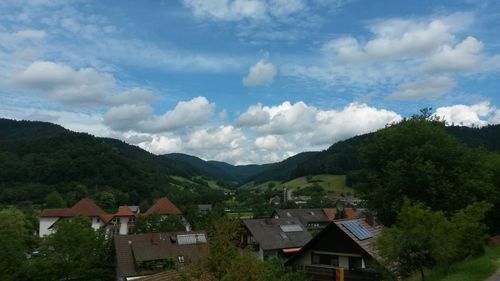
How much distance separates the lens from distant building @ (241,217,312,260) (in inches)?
2221

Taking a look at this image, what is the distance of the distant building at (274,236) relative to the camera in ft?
185

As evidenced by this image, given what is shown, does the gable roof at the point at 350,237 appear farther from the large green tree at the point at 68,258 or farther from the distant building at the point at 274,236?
the distant building at the point at 274,236

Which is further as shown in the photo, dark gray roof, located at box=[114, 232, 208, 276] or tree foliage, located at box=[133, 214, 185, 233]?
tree foliage, located at box=[133, 214, 185, 233]

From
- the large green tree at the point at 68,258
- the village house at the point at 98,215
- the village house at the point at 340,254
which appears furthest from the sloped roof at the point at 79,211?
the village house at the point at 340,254

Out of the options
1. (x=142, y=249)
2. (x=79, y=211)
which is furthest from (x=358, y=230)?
(x=79, y=211)

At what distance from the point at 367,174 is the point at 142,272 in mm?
25157

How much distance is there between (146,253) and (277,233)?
20.5 metres

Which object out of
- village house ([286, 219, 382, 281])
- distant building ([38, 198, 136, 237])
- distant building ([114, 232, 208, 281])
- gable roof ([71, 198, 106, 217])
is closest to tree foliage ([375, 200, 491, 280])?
village house ([286, 219, 382, 281])

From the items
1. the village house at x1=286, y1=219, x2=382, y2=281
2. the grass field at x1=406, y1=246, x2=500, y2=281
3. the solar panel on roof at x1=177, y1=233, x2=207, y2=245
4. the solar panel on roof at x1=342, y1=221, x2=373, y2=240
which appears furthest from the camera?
the solar panel on roof at x1=177, y1=233, x2=207, y2=245

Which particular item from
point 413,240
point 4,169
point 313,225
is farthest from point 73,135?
point 413,240

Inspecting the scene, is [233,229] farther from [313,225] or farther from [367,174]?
[313,225]

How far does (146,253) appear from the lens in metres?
46.0

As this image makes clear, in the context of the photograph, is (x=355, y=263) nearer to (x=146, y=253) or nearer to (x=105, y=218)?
(x=146, y=253)

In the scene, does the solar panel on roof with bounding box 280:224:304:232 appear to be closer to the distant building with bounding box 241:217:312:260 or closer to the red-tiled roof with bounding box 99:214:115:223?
the distant building with bounding box 241:217:312:260
